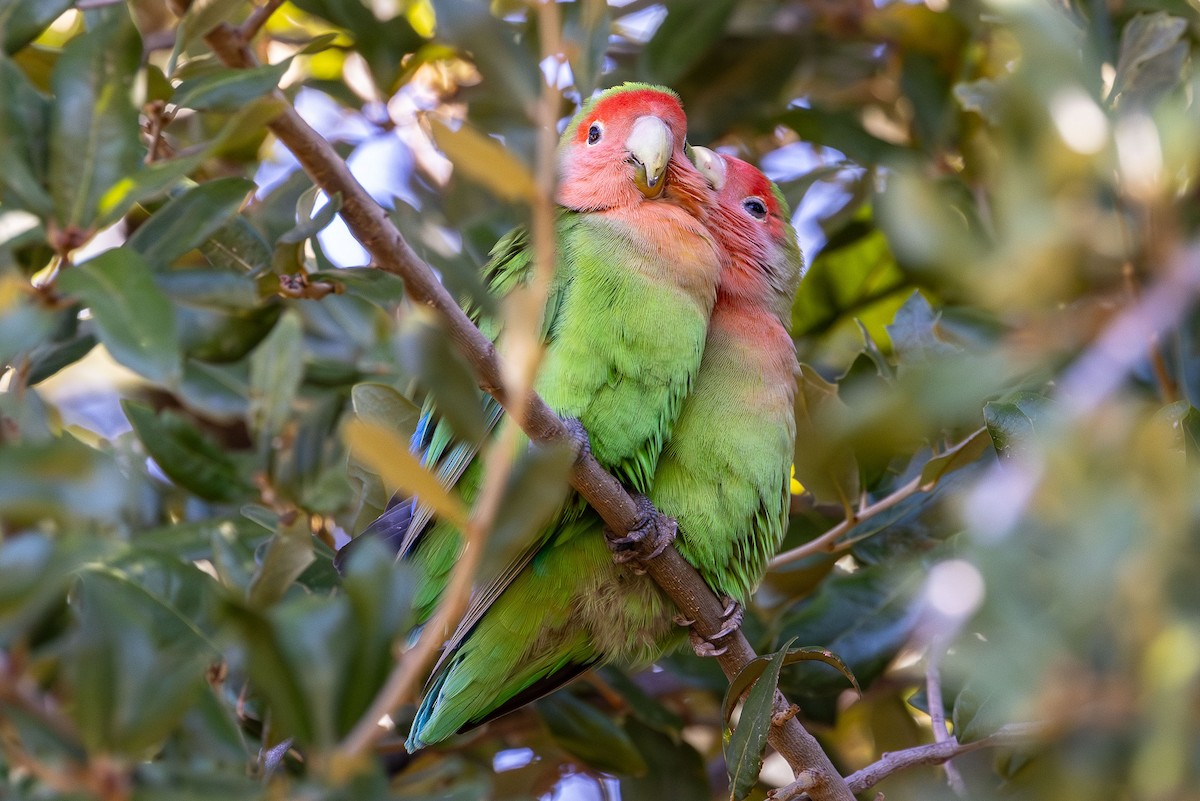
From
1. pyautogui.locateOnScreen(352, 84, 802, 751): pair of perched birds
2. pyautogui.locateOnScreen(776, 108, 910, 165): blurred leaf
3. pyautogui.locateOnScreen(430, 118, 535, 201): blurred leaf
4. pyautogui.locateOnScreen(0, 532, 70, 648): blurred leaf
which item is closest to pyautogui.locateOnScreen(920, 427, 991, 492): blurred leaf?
pyautogui.locateOnScreen(352, 84, 802, 751): pair of perched birds

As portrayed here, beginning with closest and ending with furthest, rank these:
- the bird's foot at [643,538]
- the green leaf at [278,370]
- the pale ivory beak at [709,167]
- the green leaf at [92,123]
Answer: the green leaf at [92,123] → the green leaf at [278,370] → the bird's foot at [643,538] → the pale ivory beak at [709,167]

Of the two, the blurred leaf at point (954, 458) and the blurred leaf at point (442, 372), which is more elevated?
the blurred leaf at point (442, 372)

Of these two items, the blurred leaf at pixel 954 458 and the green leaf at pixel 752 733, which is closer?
the green leaf at pixel 752 733

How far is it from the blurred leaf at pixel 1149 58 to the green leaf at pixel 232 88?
156cm

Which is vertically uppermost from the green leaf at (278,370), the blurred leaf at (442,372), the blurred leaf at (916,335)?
the blurred leaf at (442,372)

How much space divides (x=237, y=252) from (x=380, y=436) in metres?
1.24

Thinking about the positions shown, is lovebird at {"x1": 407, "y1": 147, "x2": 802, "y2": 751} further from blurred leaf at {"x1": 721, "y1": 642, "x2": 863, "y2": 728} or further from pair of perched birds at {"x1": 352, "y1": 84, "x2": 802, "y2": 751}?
blurred leaf at {"x1": 721, "y1": 642, "x2": 863, "y2": 728}

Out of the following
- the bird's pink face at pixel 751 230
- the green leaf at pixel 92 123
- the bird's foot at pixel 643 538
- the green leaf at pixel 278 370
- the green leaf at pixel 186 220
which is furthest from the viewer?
the bird's pink face at pixel 751 230

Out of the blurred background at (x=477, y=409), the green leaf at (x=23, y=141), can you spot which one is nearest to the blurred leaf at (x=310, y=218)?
the blurred background at (x=477, y=409)

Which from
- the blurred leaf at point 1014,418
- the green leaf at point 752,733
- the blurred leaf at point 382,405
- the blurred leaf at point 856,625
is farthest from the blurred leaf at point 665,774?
the blurred leaf at point 1014,418

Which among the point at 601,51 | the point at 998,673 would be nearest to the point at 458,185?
the point at 601,51

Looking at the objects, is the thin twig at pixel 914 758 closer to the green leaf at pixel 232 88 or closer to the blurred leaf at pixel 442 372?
the blurred leaf at pixel 442 372

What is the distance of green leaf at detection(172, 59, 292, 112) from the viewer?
5.51 feet

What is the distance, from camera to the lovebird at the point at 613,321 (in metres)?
2.22
